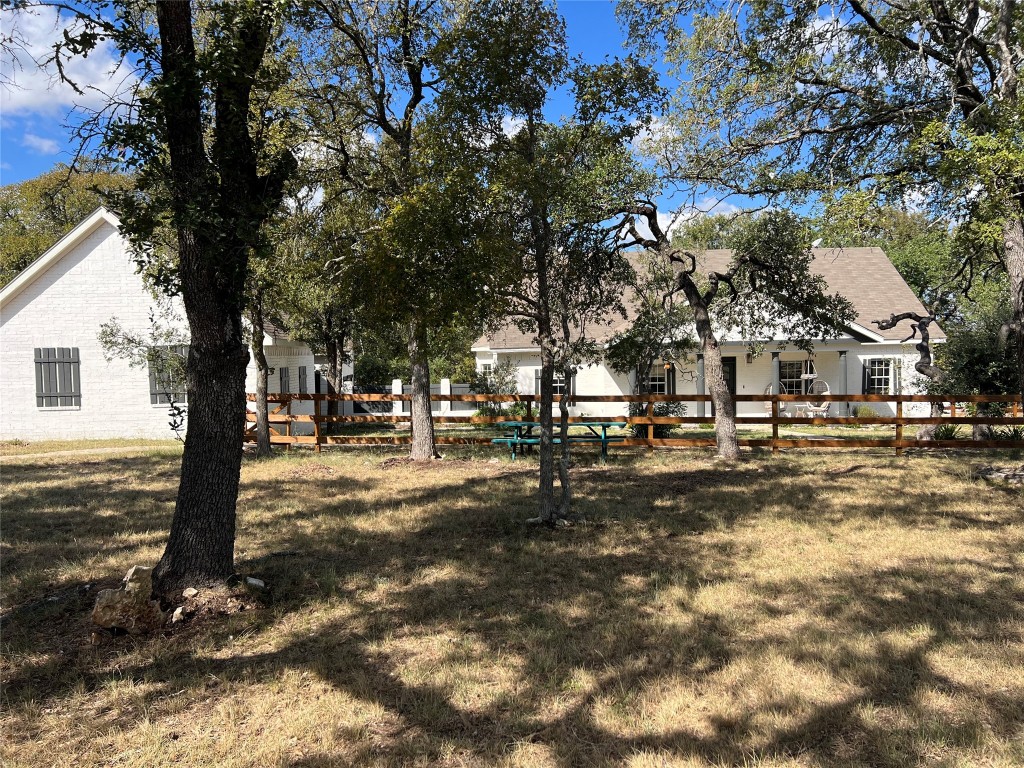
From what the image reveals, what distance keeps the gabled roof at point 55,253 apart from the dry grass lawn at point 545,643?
40.3 ft

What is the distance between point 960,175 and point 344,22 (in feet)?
34.2

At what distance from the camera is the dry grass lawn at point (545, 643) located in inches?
133

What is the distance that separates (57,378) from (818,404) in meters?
22.7

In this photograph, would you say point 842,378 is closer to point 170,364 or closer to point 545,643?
point 170,364

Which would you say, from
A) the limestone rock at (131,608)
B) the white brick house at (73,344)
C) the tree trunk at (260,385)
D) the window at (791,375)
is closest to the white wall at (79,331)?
the white brick house at (73,344)

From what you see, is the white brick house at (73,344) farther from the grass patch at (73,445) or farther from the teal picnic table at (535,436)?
the teal picnic table at (535,436)

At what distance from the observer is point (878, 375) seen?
72.8 feet

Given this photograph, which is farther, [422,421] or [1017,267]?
[422,421]

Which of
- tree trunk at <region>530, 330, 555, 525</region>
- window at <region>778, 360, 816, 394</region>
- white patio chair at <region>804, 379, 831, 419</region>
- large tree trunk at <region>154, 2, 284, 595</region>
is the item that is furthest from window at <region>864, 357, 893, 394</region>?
large tree trunk at <region>154, 2, 284, 595</region>

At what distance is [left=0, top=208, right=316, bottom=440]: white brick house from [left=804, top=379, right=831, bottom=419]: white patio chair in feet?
63.2

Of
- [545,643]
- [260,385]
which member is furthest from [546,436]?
[260,385]

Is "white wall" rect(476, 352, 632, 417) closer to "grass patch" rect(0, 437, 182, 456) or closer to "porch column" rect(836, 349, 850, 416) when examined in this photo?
"porch column" rect(836, 349, 850, 416)

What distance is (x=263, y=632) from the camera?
4.88 metres

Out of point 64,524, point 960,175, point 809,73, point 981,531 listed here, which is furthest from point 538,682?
point 809,73
